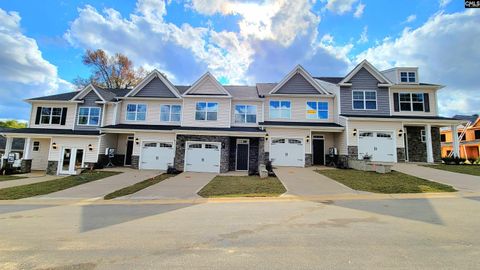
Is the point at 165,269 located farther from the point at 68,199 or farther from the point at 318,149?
the point at 318,149

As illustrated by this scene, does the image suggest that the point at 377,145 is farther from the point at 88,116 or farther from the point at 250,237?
the point at 88,116

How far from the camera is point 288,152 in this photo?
57.5ft

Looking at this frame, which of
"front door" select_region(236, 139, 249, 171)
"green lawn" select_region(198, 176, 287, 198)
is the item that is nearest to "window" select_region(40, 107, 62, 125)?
"front door" select_region(236, 139, 249, 171)

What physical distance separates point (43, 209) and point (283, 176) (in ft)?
36.2

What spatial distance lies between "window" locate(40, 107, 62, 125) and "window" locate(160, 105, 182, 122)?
29.8ft

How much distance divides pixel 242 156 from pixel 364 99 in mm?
10935

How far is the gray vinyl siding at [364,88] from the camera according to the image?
1805cm

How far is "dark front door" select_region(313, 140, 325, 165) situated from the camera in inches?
741

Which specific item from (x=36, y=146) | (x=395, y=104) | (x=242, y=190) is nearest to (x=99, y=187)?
(x=242, y=190)

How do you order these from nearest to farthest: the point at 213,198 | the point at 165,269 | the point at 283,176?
the point at 165,269, the point at 213,198, the point at 283,176

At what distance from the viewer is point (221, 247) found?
426 cm

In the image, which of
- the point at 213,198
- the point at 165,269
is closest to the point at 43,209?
the point at 213,198

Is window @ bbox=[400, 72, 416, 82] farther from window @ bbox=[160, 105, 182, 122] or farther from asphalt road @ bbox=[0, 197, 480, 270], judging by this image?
window @ bbox=[160, 105, 182, 122]

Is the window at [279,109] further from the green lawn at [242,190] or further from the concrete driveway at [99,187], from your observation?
the concrete driveway at [99,187]
